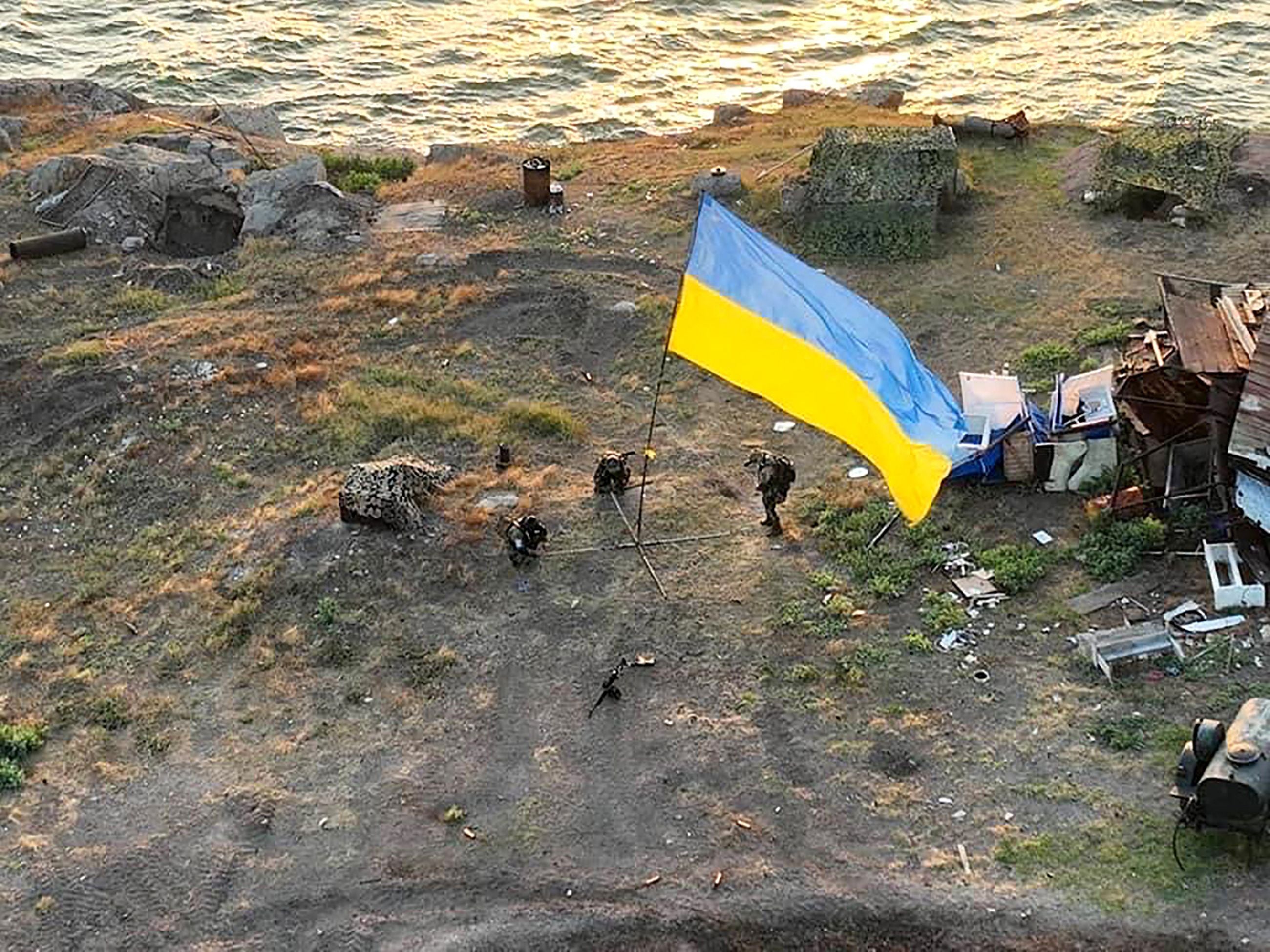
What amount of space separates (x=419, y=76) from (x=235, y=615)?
85.0ft

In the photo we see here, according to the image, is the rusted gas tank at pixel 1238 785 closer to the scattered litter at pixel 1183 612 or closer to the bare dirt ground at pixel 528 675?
the bare dirt ground at pixel 528 675

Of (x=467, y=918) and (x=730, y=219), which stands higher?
(x=730, y=219)

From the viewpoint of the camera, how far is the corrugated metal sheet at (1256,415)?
1386cm

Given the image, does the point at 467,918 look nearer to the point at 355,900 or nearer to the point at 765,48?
the point at 355,900

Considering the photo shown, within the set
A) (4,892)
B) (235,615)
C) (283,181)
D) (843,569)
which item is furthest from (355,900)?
(283,181)

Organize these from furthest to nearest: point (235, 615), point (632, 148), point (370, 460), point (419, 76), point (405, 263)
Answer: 1. point (419, 76)
2. point (632, 148)
3. point (405, 263)
4. point (370, 460)
5. point (235, 615)

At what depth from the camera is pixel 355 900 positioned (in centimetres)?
1138

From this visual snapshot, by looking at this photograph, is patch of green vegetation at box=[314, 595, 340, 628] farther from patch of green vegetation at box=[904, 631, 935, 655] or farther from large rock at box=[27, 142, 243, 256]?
large rock at box=[27, 142, 243, 256]

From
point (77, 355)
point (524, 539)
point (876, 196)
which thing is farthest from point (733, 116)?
point (524, 539)

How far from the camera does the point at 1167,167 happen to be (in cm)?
2275

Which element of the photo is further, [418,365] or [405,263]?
[405,263]

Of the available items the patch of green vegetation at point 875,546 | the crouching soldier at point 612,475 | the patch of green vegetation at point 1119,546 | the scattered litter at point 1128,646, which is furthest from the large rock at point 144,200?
the scattered litter at point 1128,646

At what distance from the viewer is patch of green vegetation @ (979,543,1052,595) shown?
14570 millimetres


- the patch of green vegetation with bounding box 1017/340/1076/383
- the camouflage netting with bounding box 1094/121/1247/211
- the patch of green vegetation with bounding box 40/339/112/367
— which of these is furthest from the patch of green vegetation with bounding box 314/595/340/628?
the camouflage netting with bounding box 1094/121/1247/211
